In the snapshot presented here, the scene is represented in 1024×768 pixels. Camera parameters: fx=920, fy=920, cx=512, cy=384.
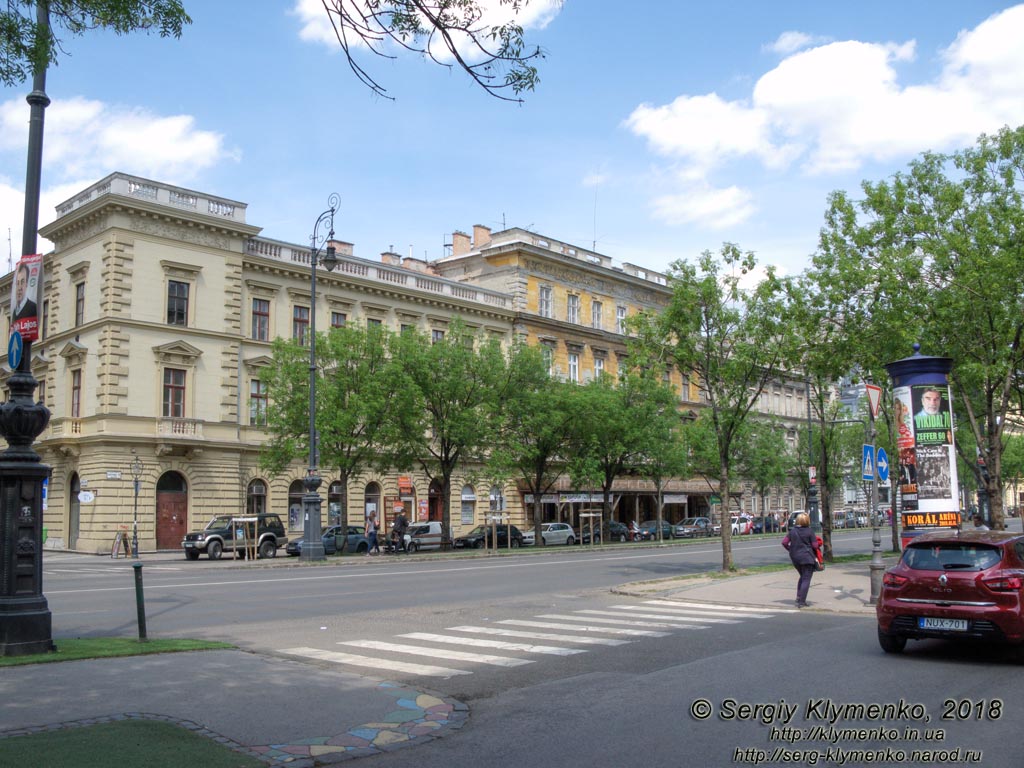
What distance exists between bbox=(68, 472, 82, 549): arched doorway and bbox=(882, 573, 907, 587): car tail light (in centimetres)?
3864

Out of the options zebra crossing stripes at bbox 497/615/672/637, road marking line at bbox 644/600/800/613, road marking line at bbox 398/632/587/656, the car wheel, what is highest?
the car wheel

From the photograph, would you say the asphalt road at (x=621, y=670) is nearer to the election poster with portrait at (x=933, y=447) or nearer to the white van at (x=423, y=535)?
the election poster with portrait at (x=933, y=447)

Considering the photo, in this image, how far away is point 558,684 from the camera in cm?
932

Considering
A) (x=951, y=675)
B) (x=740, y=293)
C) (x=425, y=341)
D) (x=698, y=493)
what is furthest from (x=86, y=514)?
(x=698, y=493)

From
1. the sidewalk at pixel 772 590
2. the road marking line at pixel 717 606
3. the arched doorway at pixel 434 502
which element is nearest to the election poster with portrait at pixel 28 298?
the road marking line at pixel 717 606

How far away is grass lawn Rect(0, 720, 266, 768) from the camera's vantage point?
6027 mm

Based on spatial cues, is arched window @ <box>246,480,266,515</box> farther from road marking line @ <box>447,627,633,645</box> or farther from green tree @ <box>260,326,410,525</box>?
road marking line @ <box>447,627,633,645</box>

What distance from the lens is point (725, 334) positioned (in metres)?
25.3

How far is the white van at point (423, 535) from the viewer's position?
43750 mm

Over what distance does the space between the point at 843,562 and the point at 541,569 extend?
942cm

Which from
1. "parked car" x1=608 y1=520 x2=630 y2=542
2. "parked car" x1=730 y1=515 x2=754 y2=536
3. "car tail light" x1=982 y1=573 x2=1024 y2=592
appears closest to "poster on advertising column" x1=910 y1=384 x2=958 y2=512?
Answer: "car tail light" x1=982 y1=573 x2=1024 y2=592

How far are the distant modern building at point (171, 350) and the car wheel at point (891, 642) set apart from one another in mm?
24192

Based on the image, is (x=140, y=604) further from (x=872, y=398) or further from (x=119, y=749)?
(x=872, y=398)

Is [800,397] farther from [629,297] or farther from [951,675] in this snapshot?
[951,675]
